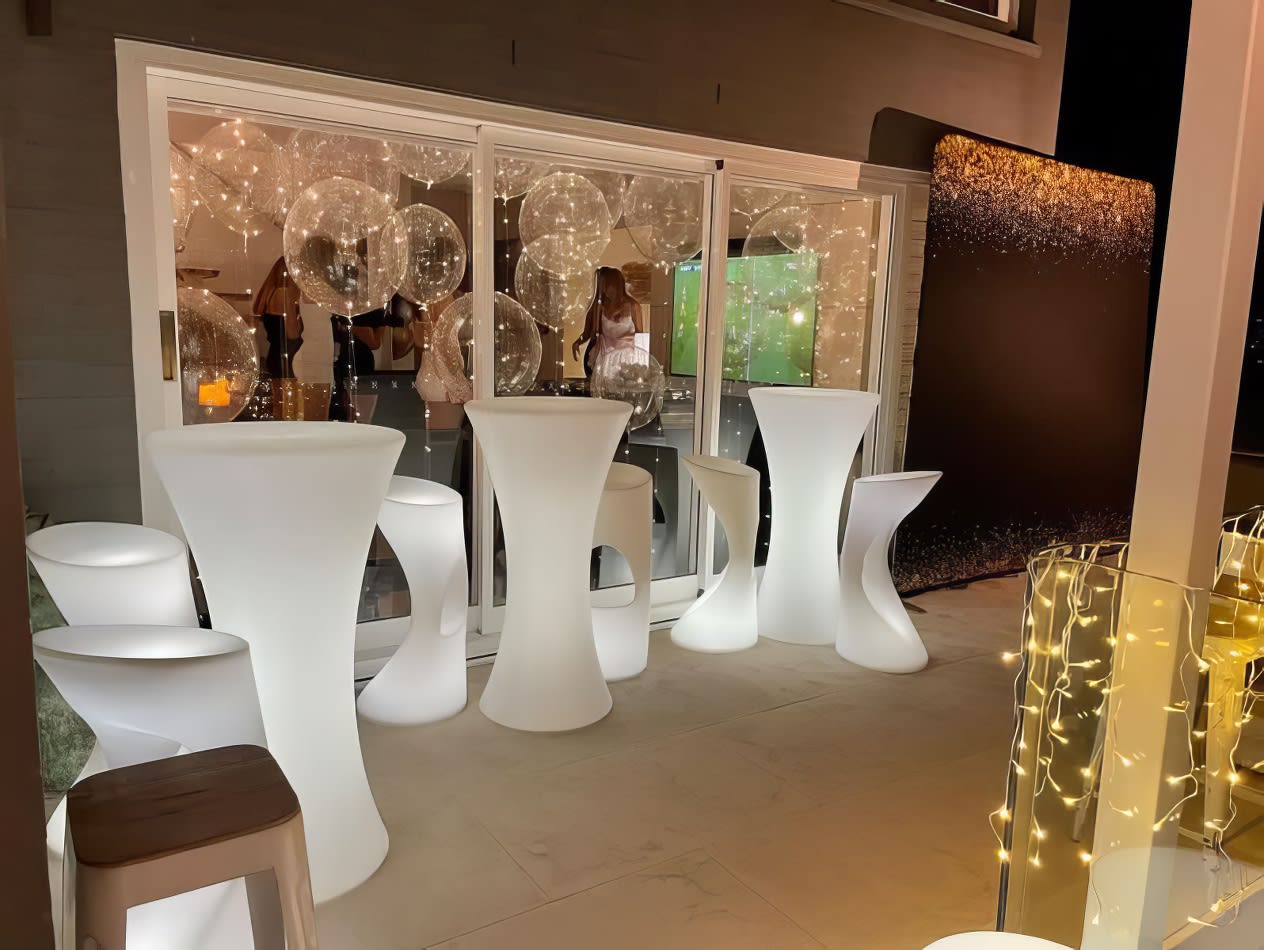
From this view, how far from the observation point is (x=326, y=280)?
9.65 feet

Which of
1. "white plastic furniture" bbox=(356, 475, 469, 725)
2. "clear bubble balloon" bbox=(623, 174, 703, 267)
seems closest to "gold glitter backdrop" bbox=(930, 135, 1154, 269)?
"clear bubble balloon" bbox=(623, 174, 703, 267)

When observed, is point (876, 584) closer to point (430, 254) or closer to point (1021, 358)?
point (1021, 358)

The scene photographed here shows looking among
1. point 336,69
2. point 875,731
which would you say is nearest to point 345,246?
point 336,69

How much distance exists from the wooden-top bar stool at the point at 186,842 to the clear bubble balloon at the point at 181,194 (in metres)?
1.81

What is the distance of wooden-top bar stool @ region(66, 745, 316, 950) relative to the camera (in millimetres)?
1131

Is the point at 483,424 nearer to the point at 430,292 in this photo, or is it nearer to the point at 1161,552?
the point at 430,292

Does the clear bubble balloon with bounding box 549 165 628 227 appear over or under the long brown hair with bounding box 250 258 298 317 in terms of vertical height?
over

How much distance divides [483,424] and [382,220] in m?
0.92

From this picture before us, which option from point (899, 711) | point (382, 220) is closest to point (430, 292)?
point (382, 220)

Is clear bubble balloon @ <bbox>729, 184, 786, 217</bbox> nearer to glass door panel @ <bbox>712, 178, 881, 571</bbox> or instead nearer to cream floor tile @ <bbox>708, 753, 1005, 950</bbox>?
glass door panel @ <bbox>712, 178, 881, 571</bbox>

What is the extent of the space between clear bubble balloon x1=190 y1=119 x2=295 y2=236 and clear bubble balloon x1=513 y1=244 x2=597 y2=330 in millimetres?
828

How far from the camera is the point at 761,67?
142 inches

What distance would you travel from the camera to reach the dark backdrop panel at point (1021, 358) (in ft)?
13.7

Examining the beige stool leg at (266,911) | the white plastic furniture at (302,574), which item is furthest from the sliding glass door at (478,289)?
the beige stool leg at (266,911)
